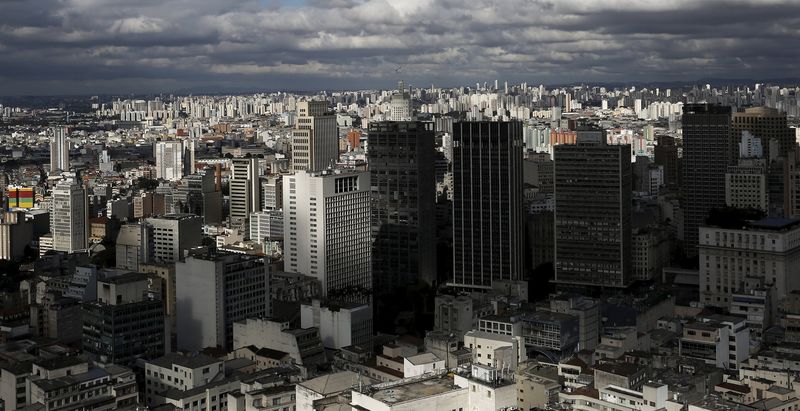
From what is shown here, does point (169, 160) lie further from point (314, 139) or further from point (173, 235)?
point (173, 235)

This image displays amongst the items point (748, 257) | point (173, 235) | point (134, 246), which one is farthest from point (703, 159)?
point (134, 246)

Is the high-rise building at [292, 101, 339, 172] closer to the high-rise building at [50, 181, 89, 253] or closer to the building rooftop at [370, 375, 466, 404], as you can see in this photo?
the high-rise building at [50, 181, 89, 253]

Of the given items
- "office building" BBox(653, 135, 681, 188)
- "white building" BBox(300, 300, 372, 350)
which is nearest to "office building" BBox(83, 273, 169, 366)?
"white building" BBox(300, 300, 372, 350)

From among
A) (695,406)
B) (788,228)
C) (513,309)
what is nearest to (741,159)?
(788,228)

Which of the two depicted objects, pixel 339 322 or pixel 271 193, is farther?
pixel 271 193

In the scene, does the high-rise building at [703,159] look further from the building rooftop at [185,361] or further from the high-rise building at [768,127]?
the building rooftop at [185,361]

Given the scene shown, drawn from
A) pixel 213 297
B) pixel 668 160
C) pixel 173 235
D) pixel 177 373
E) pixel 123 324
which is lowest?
pixel 177 373

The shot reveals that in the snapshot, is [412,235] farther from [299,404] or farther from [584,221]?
[299,404]
